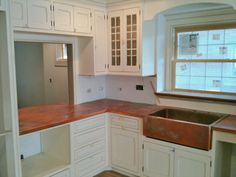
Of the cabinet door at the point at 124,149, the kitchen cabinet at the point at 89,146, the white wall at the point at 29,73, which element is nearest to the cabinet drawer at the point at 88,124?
the kitchen cabinet at the point at 89,146

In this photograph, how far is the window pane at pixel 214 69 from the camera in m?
3.28

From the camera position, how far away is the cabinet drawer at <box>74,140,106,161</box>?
3037 mm

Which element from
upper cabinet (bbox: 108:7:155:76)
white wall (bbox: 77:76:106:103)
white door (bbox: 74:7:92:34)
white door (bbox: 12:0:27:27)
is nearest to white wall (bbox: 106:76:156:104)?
white wall (bbox: 77:76:106:103)

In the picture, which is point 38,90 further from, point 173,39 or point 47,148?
point 173,39

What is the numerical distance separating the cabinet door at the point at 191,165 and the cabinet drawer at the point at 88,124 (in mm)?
1095

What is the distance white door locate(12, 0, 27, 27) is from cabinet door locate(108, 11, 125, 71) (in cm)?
134

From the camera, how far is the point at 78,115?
3.03 meters

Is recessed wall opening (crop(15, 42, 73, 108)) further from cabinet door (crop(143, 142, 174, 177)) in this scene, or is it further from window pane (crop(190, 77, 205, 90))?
window pane (crop(190, 77, 205, 90))

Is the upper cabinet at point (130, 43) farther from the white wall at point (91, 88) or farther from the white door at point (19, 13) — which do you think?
the white door at point (19, 13)

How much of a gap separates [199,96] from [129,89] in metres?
1.15

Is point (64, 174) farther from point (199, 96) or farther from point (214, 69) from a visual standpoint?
point (214, 69)

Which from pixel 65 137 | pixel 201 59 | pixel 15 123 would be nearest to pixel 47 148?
pixel 65 137

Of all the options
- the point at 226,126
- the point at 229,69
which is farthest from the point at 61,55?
the point at 226,126

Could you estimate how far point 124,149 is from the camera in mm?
3312
